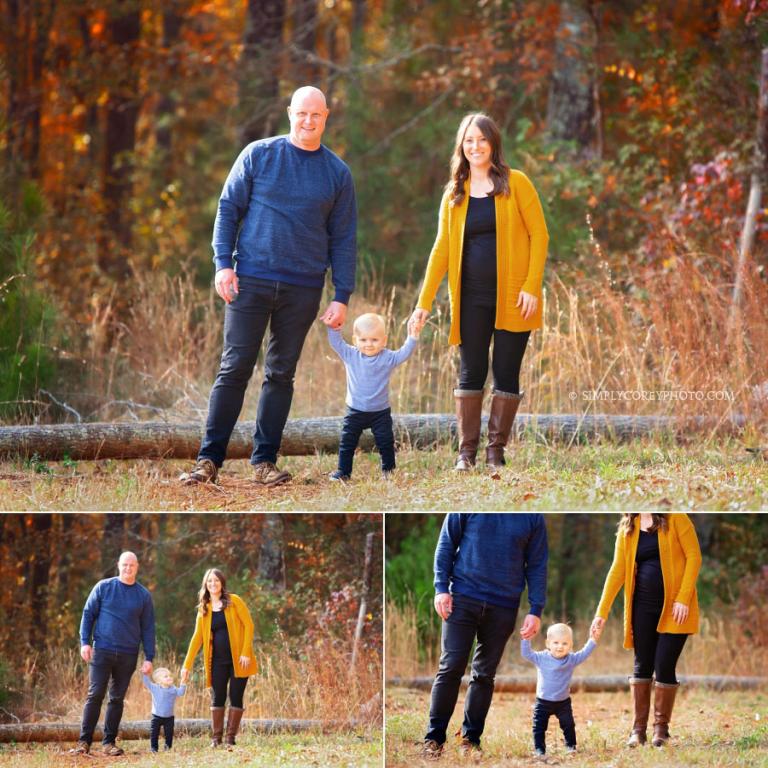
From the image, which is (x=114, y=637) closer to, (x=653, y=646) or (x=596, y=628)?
(x=596, y=628)

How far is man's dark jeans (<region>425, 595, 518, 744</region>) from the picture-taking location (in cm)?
598

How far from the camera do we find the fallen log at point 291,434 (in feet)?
24.5

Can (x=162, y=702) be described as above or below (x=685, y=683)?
above

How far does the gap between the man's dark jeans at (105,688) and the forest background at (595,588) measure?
2.08 metres

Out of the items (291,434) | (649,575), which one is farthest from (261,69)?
(649,575)

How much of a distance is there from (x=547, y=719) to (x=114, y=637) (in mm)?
2918

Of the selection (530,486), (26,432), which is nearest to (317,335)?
(26,432)

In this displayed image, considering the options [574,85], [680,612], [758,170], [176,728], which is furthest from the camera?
[574,85]

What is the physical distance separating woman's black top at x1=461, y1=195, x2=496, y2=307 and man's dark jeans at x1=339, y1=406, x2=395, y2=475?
0.85 meters

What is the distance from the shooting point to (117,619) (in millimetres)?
7730

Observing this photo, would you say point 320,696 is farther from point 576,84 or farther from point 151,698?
point 576,84

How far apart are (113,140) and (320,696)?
45.9 ft

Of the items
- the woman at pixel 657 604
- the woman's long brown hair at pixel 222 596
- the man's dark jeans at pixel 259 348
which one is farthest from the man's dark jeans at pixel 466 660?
the woman's long brown hair at pixel 222 596

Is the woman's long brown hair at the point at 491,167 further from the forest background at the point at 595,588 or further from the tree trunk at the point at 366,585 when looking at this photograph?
the forest background at the point at 595,588
